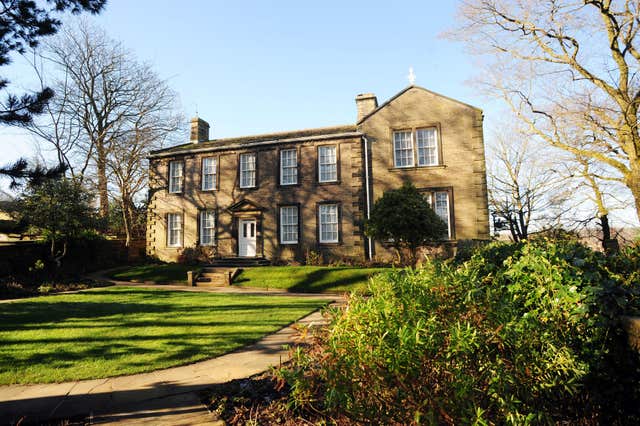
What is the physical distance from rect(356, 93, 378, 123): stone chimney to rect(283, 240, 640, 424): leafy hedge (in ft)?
62.4

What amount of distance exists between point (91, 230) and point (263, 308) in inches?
613

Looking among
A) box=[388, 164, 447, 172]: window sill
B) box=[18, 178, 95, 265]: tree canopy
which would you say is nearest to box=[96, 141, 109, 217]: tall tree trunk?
box=[18, 178, 95, 265]: tree canopy

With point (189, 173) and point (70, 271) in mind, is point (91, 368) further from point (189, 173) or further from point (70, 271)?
point (189, 173)

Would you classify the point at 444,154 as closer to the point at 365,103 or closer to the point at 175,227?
the point at 365,103

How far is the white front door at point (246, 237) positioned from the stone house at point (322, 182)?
65mm

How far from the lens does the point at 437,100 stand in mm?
18781

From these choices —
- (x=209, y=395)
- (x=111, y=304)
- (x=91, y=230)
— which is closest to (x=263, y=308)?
(x=111, y=304)

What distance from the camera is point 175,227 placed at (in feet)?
75.4

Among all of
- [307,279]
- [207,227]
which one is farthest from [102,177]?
[307,279]

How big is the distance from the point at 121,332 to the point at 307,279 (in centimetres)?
973

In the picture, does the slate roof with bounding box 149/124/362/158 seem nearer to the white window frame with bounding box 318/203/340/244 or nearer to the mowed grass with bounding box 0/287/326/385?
the white window frame with bounding box 318/203/340/244

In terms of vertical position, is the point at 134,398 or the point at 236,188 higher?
the point at 236,188

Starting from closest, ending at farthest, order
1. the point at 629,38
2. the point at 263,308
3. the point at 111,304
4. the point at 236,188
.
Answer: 1. the point at 263,308
2. the point at 111,304
3. the point at 629,38
4. the point at 236,188

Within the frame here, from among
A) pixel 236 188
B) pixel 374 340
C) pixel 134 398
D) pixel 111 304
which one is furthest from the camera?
pixel 236 188
